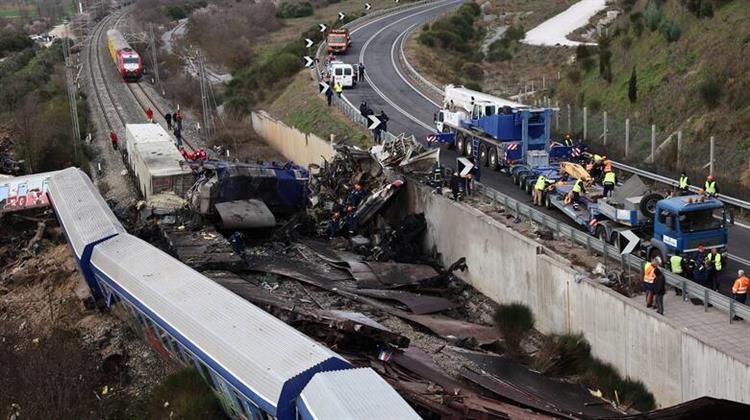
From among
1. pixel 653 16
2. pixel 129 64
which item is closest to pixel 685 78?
pixel 653 16

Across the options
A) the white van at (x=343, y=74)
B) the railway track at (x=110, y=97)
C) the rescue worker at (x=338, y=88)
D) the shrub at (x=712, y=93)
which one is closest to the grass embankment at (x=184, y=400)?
the shrub at (x=712, y=93)

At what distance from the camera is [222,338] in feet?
45.7

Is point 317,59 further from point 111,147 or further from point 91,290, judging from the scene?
point 91,290

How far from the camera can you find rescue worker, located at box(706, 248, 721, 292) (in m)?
17.6

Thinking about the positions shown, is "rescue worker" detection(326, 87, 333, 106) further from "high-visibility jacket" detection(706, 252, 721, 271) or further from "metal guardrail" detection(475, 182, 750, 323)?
"high-visibility jacket" detection(706, 252, 721, 271)

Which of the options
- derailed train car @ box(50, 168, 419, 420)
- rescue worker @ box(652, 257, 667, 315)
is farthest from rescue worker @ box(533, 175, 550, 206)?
derailed train car @ box(50, 168, 419, 420)

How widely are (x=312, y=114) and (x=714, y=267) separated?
2917 cm

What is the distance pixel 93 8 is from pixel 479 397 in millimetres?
113755

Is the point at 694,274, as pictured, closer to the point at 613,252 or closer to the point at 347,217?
the point at 613,252

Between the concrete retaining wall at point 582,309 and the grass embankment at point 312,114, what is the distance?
10.7 m

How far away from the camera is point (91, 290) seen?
67.9 feet

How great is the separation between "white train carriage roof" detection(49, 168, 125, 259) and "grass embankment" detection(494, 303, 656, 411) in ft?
33.6

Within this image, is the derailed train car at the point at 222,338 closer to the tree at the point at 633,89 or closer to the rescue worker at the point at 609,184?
the rescue worker at the point at 609,184

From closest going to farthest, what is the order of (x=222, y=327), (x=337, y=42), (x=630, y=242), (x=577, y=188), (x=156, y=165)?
(x=222, y=327), (x=630, y=242), (x=577, y=188), (x=156, y=165), (x=337, y=42)
